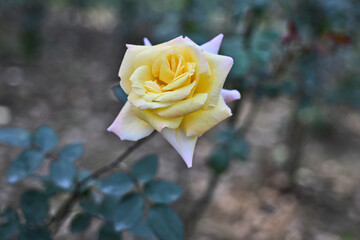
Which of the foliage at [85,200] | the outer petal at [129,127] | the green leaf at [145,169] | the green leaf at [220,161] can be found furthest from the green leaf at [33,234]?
the green leaf at [220,161]

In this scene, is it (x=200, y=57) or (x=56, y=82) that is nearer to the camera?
(x=200, y=57)

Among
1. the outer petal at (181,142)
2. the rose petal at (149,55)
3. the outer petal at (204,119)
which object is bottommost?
the outer petal at (181,142)

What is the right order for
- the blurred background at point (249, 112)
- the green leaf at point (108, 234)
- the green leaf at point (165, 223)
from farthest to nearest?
the blurred background at point (249, 112)
the green leaf at point (108, 234)
the green leaf at point (165, 223)

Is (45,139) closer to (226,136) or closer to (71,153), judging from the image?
(71,153)

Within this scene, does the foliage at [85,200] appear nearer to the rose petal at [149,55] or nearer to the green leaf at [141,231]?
the green leaf at [141,231]

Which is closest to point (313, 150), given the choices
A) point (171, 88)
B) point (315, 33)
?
point (315, 33)

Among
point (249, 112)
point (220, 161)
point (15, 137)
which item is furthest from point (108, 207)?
point (249, 112)

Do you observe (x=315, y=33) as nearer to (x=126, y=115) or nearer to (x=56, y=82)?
(x=126, y=115)
